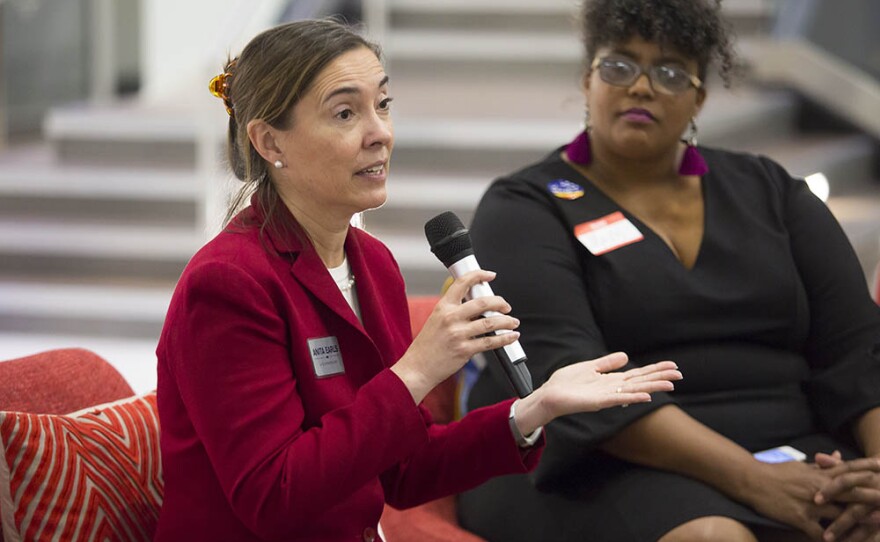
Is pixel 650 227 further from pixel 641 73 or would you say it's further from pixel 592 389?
pixel 592 389

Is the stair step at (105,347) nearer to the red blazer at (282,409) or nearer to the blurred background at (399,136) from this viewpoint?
the blurred background at (399,136)

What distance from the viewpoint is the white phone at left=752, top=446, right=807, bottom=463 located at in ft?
6.84

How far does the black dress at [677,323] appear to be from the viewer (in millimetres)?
2104

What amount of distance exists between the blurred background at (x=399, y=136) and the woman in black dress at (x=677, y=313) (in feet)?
5.80

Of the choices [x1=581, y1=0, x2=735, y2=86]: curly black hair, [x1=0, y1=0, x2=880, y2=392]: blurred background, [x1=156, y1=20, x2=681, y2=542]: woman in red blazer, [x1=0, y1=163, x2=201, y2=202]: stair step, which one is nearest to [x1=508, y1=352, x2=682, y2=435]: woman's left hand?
[x1=156, y1=20, x2=681, y2=542]: woman in red blazer

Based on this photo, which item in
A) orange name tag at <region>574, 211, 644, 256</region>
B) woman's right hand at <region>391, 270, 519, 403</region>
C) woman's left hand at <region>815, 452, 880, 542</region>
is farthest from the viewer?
orange name tag at <region>574, 211, 644, 256</region>

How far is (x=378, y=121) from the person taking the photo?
1.67 meters

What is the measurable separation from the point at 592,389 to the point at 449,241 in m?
0.28

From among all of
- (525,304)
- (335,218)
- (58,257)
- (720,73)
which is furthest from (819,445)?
(58,257)

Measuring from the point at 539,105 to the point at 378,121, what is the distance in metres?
3.95

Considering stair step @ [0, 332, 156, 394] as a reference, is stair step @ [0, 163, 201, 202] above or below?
above

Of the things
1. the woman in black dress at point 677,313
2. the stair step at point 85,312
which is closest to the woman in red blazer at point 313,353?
the woman in black dress at point 677,313

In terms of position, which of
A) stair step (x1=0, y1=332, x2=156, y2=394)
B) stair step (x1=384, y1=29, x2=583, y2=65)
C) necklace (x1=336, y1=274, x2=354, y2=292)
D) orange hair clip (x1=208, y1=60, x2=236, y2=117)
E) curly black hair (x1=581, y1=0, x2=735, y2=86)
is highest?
curly black hair (x1=581, y1=0, x2=735, y2=86)

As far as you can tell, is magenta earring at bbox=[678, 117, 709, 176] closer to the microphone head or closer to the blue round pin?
the blue round pin
